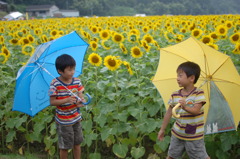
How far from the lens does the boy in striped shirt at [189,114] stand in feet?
7.80

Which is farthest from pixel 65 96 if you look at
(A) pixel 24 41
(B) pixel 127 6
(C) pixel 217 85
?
(B) pixel 127 6

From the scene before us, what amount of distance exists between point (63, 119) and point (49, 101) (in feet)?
0.91

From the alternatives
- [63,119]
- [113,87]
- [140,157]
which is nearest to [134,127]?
[140,157]

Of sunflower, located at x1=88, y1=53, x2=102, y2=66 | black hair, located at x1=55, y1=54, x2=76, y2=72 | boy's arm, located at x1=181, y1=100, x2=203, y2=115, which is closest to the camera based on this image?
boy's arm, located at x1=181, y1=100, x2=203, y2=115

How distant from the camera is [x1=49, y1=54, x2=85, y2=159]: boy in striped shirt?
2699mm

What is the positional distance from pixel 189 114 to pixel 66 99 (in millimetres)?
1077

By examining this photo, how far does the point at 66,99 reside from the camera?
2.70 metres

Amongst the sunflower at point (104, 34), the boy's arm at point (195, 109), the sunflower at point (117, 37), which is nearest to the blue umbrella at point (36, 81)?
the boy's arm at point (195, 109)

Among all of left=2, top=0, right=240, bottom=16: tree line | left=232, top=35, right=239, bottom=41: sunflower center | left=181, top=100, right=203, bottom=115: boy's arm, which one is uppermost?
left=2, top=0, right=240, bottom=16: tree line

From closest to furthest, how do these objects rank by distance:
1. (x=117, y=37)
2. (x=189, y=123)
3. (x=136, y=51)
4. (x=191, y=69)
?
1. (x=191, y=69)
2. (x=189, y=123)
3. (x=136, y=51)
4. (x=117, y=37)

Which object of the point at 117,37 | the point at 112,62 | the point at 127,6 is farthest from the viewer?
the point at 127,6

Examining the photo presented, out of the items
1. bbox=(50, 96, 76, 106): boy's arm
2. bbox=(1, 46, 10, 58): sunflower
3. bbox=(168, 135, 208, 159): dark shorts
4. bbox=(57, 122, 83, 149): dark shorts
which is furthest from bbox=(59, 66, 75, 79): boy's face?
bbox=(1, 46, 10, 58): sunflower

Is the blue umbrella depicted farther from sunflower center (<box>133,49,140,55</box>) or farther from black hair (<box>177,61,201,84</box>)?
sunflower center (<box>133,49,140,55</box>)

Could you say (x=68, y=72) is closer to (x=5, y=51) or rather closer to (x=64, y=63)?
(x=64, y=63)
